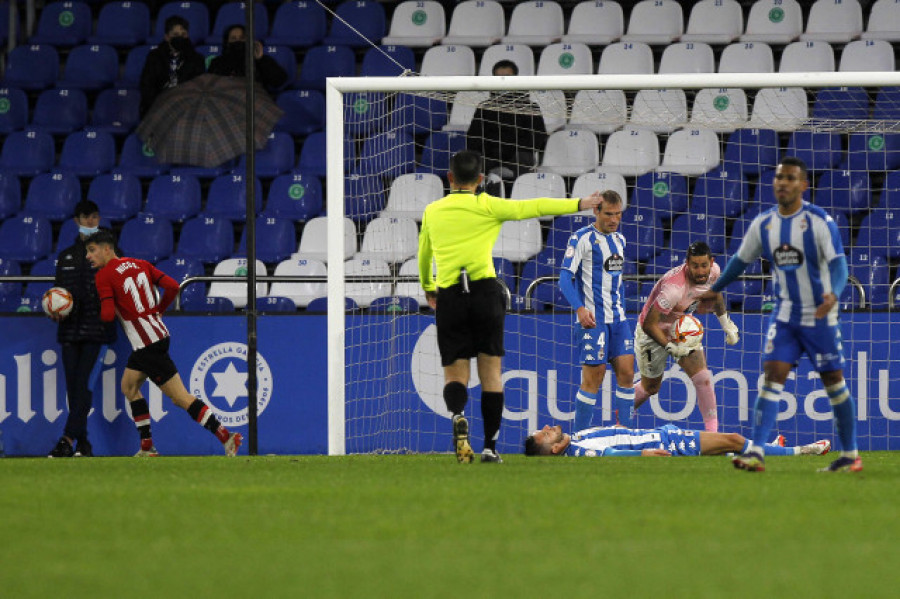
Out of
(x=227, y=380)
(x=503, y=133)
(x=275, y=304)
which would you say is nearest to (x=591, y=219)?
(x=503, y=133)

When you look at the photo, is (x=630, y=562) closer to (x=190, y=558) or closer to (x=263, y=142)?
(x=190, y=558)

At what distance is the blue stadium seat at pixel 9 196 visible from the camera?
15.1m

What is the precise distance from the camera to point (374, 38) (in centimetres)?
1609

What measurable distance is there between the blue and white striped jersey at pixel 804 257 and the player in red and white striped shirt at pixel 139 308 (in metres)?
5.42

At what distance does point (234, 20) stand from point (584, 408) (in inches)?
319

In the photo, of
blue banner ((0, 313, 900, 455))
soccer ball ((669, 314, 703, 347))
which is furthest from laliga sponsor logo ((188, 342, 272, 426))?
soccer ball ((669, 314, 703, 347))

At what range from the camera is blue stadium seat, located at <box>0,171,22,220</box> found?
49.7 ft

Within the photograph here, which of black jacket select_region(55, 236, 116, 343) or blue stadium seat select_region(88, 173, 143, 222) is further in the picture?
blue stadium seat select_region(88, 173, 143, 222)

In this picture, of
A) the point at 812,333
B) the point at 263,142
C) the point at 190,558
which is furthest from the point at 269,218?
the point at 190,558

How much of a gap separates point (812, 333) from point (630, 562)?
11.6 ft

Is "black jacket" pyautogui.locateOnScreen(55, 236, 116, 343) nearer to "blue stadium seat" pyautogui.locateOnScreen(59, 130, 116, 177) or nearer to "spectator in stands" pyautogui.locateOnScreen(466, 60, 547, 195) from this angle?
"blue stadium seat" pyautogui.locateOnScreen(59, 130, 116, 177)

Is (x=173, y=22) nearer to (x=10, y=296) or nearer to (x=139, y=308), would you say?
(x=10, y=296)

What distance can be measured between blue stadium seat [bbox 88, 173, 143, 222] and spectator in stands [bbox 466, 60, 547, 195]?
4.09m

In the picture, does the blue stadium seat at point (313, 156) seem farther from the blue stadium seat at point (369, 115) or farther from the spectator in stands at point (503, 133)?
the spectator in stands at point (503, 133)
